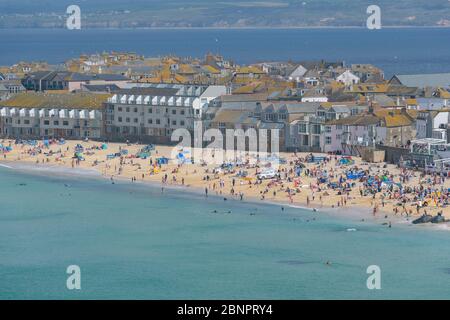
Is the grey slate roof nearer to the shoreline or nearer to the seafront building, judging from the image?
the seafront building

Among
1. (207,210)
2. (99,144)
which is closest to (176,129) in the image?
(99,144)

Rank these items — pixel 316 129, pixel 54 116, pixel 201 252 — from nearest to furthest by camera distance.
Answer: pixel 201 252 → pixel 316 129 → pixel 54 116

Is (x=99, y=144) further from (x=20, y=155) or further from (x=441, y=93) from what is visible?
(x=441, y=93)

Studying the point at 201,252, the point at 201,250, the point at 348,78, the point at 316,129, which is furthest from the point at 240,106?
the point at 201,252

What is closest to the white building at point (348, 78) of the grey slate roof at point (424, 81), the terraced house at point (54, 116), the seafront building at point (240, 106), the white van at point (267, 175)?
the seafront building at point (240, 106)

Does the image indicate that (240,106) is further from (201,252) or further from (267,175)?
(201,252)

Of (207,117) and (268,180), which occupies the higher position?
(207,117)

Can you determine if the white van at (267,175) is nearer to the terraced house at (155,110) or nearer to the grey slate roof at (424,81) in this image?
the terraced house at (155,110)
